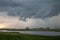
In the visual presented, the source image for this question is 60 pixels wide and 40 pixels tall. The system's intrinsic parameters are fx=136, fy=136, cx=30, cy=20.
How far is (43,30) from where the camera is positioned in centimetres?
276

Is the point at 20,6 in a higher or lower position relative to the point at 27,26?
higher

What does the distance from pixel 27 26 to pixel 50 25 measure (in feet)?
1.54

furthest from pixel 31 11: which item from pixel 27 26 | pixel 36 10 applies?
pixel 27 26

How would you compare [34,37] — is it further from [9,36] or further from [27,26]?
[9,36]

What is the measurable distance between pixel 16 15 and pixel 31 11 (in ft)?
1.06

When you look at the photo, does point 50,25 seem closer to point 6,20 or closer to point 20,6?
point 20,6

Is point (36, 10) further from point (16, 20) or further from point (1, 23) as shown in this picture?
point (1, 23)

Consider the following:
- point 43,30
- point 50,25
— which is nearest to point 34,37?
point 43,30

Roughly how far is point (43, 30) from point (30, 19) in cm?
35

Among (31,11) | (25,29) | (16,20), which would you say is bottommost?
(25,29)

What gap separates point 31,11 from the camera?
2.81 meters

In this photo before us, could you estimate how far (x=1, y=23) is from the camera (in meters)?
2.85

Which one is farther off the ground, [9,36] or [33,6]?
[33,6]

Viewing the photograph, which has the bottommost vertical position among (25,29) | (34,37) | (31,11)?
(34,37)
